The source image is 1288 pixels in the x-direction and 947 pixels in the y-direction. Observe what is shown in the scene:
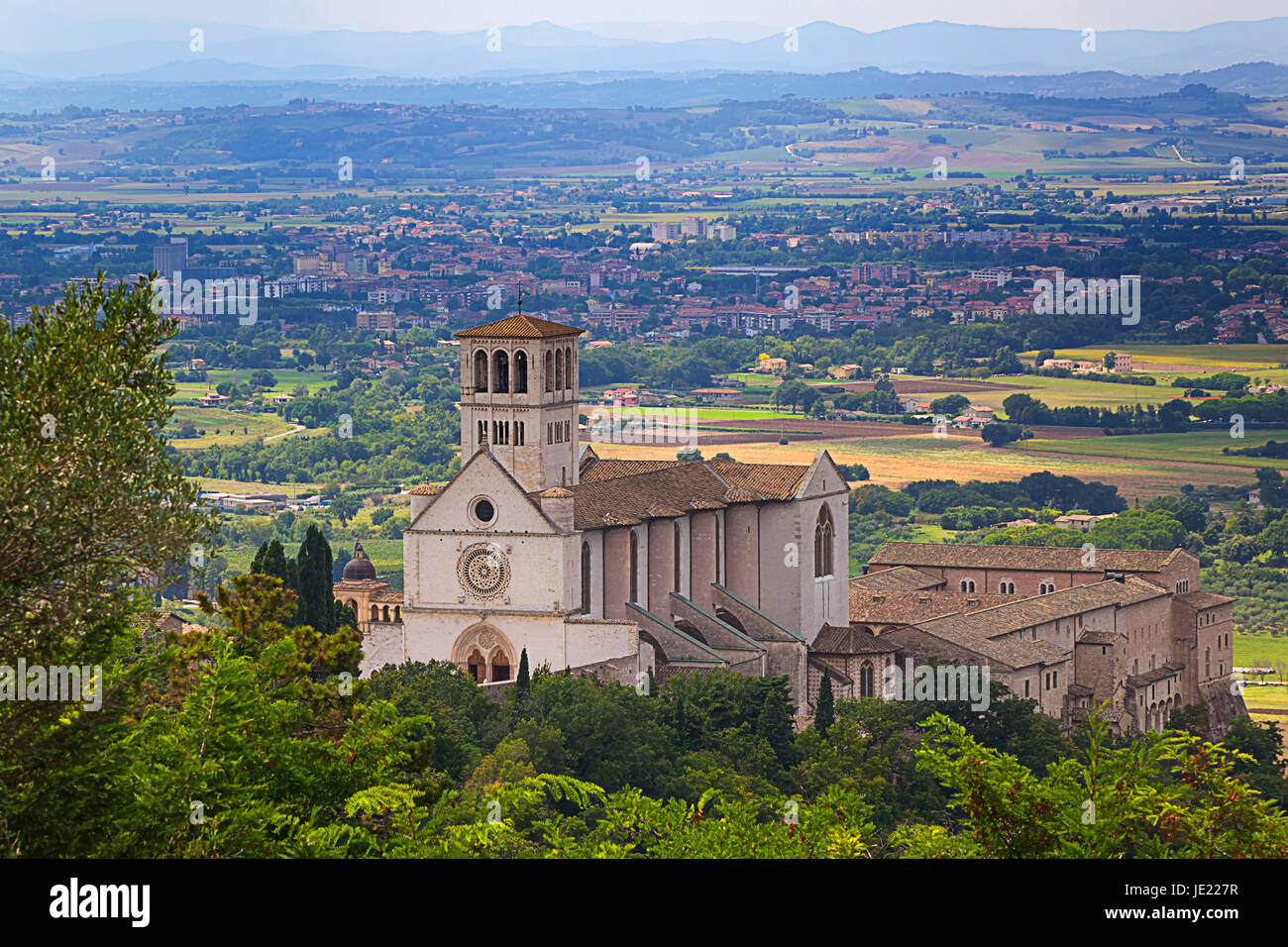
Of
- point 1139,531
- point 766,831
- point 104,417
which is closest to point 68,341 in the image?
point 104,417

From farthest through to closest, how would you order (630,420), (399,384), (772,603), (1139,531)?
(399,384) < (630,420) < (1139,531) < (772,603)

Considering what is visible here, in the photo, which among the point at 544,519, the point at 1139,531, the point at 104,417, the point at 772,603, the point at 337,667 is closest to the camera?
the point at 104,417

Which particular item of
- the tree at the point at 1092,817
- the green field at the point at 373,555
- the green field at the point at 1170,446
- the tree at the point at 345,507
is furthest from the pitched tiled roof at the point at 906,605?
the green field at the point at 1170,446

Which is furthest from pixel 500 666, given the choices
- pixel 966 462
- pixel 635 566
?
pixel 966 462

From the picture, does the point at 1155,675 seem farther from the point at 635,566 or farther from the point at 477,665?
the point at 477,665

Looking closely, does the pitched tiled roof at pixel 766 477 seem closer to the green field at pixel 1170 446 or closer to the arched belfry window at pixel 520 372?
the arched belfry window at pixel 520 372
